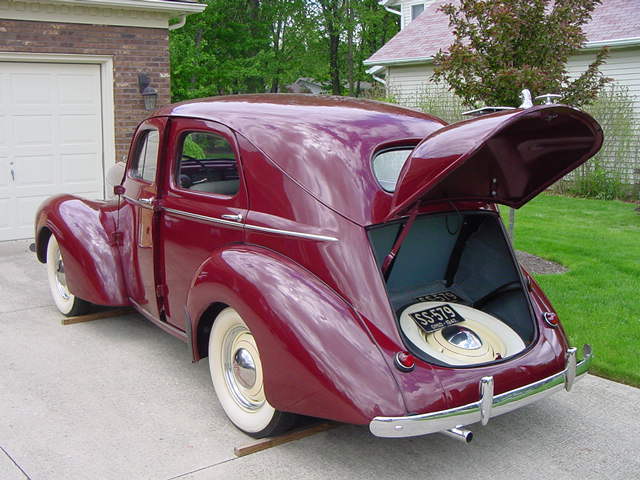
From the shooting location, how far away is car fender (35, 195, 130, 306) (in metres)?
5.43

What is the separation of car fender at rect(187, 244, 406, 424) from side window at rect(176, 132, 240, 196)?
886mm

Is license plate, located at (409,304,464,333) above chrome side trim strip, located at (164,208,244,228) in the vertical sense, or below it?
below

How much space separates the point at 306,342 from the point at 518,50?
16.2ft

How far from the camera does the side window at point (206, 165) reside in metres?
4.68

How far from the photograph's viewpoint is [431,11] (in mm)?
22359

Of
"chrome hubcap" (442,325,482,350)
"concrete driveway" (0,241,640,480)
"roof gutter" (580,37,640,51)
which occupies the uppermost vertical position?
"roof gutter" (580,37,640,51)

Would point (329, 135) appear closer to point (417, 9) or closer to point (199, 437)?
point (199, 437)

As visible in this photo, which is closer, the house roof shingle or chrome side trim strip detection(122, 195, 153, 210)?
chrome side trim strip detection(122, 195, 153, 210)

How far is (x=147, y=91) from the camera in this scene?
10305 mm

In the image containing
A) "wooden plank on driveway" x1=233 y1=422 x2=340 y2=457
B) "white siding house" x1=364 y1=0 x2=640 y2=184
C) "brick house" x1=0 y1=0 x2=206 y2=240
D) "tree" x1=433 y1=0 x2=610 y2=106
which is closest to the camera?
"wooden plank on driveway" x1=233 y1=422 x2=340 y2=457

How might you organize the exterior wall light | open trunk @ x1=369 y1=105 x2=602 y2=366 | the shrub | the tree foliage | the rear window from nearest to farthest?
open trunk @ x1=369 y1=105 x2=602 y2=366 → the rear window → the exterior wall light → the shrub → the tree foliage

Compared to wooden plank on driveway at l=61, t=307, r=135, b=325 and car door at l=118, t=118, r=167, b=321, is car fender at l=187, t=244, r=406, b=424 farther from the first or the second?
wooden plank on driveway at l=61, t=307, r=135, b=325

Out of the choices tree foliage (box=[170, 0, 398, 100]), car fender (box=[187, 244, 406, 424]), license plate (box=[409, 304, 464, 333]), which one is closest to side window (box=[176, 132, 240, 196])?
car fender (box=[187, 244, 406, 424])

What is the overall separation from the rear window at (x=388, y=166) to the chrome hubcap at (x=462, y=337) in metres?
0.84
